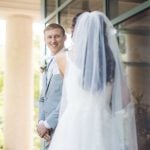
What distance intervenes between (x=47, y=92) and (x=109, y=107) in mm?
658


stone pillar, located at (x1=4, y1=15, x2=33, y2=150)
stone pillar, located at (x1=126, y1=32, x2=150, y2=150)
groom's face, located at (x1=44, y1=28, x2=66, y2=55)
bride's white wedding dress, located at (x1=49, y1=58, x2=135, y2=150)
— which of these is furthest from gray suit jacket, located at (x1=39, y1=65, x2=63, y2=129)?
stone pillar, located at (x1=4, y1=15, x2=33, y2=150)

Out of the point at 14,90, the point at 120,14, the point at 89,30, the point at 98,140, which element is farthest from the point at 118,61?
the point at 14,90

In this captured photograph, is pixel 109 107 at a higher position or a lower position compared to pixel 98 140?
higher

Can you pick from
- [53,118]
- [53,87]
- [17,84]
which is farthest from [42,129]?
[17,84]

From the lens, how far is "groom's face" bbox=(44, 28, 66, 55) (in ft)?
8.79

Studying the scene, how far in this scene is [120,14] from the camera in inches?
111

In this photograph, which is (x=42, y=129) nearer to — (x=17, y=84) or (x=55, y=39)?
(x=55, y=39)

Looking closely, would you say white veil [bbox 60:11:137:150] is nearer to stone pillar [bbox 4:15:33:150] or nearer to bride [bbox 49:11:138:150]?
bride [bbox 49:11:138:150]

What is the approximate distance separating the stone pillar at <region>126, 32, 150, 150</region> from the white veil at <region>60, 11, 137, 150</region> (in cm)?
33

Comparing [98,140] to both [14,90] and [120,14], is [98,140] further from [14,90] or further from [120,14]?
[14,90]

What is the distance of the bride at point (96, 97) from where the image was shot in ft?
7.23

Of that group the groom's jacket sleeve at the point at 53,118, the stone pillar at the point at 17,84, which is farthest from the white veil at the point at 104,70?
the stone pillar at the point at 17,84

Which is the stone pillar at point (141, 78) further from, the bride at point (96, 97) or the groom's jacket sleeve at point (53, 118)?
the groom's jacket sleeve at point (53, 118)

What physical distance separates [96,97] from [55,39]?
647 millimetres
